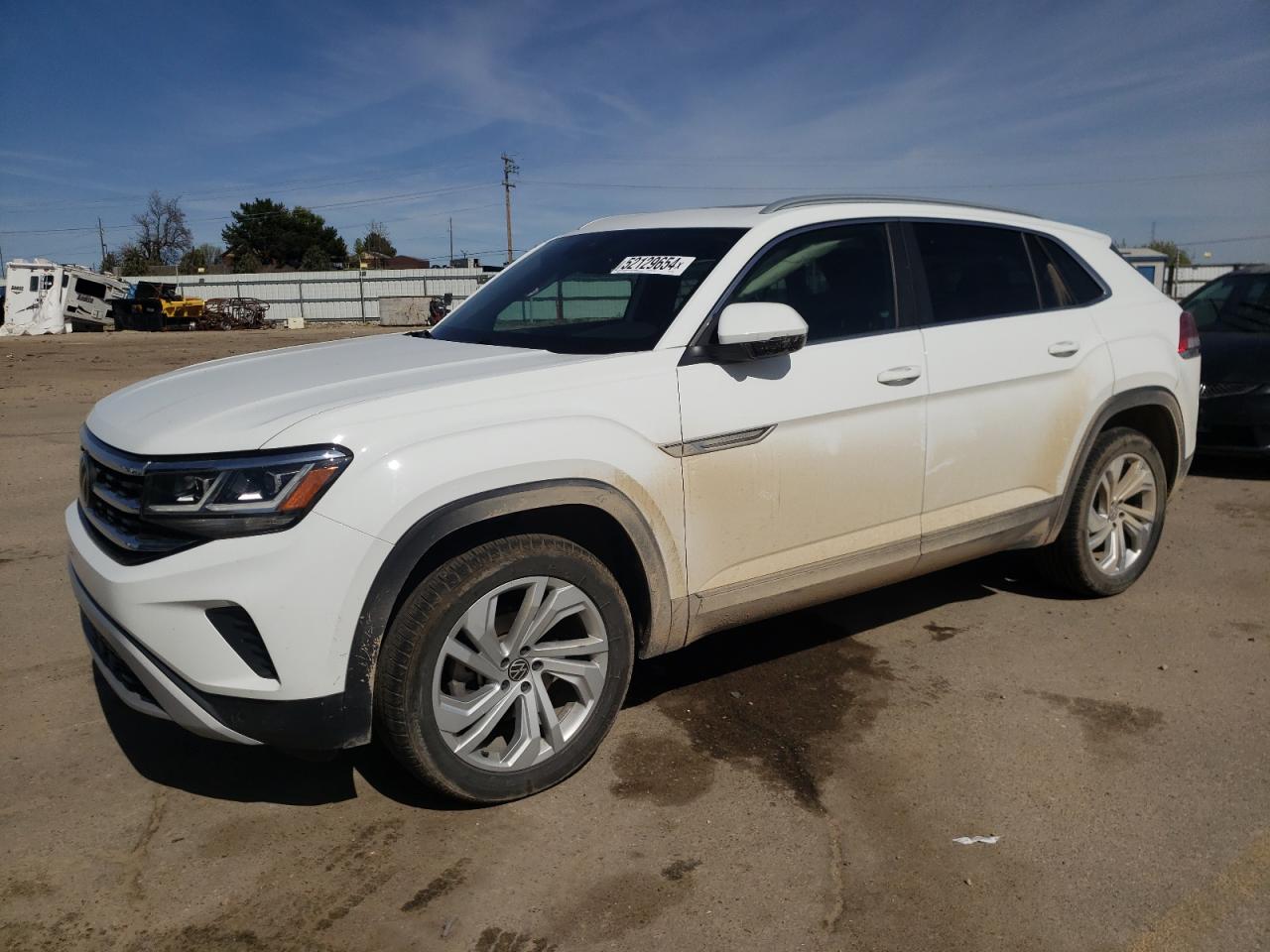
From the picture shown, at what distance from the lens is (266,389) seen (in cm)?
299

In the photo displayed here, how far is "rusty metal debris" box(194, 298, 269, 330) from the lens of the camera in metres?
46.0

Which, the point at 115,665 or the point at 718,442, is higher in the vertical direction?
the point at 718,442

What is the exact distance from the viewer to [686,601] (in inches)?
128

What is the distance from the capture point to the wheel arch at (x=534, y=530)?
2619 mm

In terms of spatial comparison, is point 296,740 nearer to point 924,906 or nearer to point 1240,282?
point 924,906

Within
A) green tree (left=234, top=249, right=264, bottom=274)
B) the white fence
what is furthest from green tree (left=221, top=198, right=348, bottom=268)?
the white fence

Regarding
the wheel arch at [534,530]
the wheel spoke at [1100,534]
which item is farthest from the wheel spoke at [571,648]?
the wheel spoke at [1100,534]

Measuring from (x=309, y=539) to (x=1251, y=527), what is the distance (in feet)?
20.0

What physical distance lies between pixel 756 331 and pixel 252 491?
1.60 metres

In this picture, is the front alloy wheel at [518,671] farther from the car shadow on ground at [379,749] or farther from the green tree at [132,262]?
the green tree at [132,262]

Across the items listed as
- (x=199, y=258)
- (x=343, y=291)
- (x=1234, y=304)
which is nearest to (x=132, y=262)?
(x=199, y=258)

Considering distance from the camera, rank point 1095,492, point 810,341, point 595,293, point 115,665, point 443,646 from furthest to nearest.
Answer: point 1095,492, point 595,293, point 810,341, point 115,665, point 443,646

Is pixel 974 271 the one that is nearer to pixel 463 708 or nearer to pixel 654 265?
pixel 654 265

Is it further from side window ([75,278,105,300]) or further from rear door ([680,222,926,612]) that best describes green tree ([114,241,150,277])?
rear door ([680,222,926,612])
